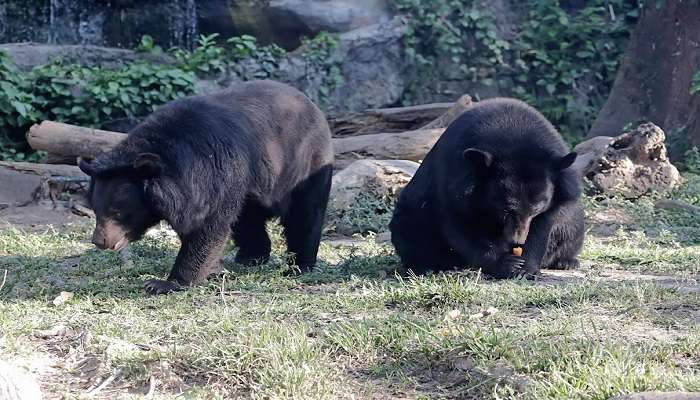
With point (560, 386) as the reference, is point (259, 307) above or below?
below

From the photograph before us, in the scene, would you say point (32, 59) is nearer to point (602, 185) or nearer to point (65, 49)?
point (65, 49)

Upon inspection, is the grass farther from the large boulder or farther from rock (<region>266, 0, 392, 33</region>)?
rock (<region>266, 0, 392, 33</region>)

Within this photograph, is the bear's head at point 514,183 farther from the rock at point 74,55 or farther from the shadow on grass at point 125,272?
the rock at point 74,55

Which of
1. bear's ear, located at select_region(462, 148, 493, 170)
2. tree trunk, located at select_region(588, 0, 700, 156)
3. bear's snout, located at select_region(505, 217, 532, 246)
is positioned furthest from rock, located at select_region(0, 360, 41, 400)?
tree trunk, located at select_region(588, 0, 700, 156)

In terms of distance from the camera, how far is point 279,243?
757 cm

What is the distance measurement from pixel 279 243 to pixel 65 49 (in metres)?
7.07

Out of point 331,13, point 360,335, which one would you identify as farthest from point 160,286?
point 331,13

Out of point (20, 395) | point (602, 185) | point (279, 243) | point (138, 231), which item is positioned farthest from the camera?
point (602, 185)

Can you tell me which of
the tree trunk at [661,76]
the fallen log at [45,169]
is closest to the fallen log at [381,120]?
the tree trunk at [661,76]

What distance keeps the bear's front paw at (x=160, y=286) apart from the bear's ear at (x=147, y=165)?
2.13 ft

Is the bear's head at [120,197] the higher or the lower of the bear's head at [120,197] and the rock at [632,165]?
the higher

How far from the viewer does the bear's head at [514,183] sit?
556 centimetres

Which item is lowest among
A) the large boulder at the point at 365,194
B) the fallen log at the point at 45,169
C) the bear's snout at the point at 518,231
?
the fallen log at the point at 45,169

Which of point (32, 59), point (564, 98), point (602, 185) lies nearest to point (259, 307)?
point (602, 185)
